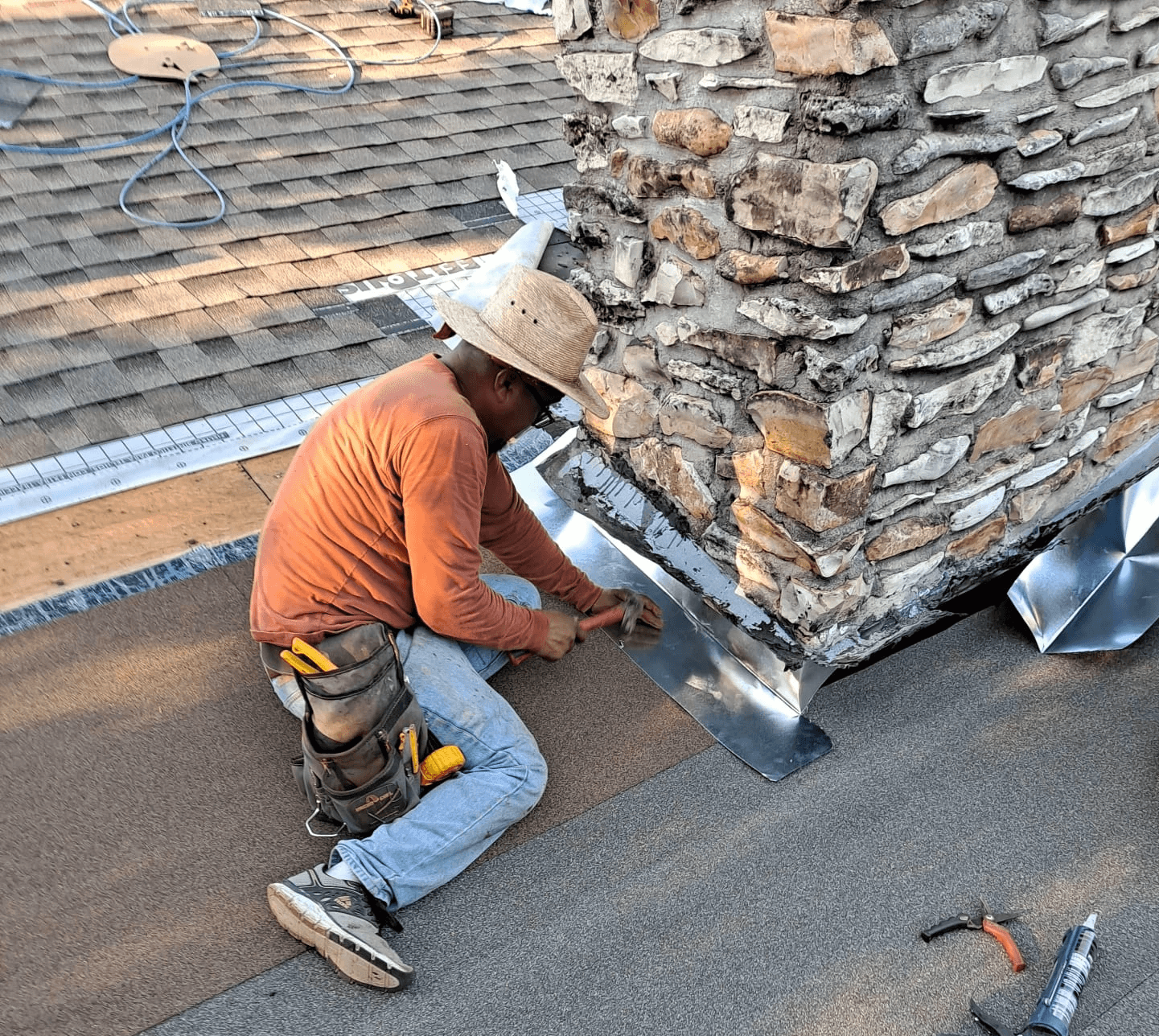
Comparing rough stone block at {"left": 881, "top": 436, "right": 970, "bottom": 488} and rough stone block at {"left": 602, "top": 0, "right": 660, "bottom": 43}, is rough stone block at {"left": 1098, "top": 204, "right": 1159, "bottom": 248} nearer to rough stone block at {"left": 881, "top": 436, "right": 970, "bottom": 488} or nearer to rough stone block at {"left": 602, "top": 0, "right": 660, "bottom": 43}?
rough stone block at {"left": 881, "top": 436, "right": 970, "bottom": 488}

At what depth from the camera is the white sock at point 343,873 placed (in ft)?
7.09

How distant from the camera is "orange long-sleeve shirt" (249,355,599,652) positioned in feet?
7.20

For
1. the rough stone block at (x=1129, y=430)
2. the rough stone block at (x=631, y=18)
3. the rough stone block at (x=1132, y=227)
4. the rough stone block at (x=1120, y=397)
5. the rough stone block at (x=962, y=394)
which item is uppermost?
the rough stone block at (x=631, y=18)

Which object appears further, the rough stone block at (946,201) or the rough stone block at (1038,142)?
the rough stone block at (1038,142)

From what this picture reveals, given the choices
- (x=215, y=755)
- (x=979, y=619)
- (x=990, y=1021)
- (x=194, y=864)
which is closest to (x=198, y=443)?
(x=215, y=755)

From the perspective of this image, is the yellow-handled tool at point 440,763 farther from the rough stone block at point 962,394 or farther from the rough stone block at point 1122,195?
the rough stone block at point 1122,195

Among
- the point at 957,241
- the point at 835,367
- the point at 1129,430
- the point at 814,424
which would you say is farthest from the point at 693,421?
the point at 1129,430

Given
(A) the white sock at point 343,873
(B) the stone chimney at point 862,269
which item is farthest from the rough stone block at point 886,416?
(A) the white sock at point 343,873

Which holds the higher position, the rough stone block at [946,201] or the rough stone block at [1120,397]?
the rough stone block at [946,201]

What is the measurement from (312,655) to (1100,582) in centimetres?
225

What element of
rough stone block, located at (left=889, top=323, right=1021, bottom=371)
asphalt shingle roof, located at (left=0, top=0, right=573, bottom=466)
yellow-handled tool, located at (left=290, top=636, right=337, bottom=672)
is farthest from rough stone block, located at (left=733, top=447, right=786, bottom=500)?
asphalt shingle roof, located at (left=0, top=0, right=573, bottom=466)

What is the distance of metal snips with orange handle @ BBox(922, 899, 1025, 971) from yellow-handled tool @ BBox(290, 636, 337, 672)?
1.45 m

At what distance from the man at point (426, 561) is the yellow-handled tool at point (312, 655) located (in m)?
0.13

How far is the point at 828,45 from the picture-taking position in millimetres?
1913
